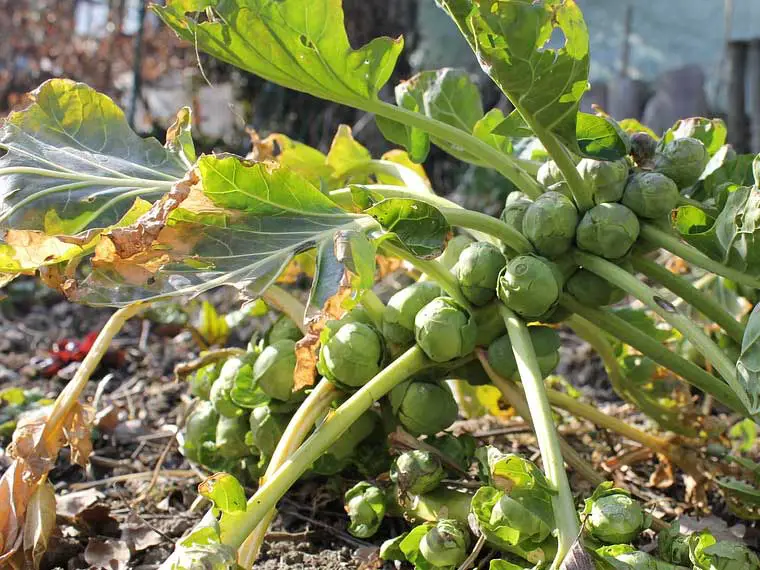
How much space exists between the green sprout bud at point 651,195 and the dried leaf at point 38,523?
1007 mm

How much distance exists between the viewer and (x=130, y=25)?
6.51 meters

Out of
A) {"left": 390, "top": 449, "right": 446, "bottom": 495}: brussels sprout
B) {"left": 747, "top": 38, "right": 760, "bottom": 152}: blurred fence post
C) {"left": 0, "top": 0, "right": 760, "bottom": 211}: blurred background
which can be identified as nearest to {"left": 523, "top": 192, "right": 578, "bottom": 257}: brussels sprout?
{"left": 390, "top": 449, "right": 446, "bottom": 495}: brussels sprout

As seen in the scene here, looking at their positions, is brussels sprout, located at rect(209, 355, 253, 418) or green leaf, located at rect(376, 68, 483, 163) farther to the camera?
green leaf, located at rect(376, 68, 483, 163)

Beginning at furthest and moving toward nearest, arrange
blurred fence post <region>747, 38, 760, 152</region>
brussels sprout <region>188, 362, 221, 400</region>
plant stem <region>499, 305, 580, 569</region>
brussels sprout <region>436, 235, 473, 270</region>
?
blurred fence post <region>747, 38, 760, 152</region> < brussels sprout <region>188, 362, 221, 400</region> < brussels sprout <region>436, 235, 473, 270</region> < plant stem <region>499, 305, 580, 569</region>

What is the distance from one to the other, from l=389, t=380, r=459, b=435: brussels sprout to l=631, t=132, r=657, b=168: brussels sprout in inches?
19.0

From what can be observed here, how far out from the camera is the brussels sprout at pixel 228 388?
138 cm

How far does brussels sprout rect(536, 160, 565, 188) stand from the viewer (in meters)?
1.26

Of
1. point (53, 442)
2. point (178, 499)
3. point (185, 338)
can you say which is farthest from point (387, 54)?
point (185, 338)

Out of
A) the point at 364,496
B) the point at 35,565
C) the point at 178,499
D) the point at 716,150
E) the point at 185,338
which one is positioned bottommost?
the point at 185,338

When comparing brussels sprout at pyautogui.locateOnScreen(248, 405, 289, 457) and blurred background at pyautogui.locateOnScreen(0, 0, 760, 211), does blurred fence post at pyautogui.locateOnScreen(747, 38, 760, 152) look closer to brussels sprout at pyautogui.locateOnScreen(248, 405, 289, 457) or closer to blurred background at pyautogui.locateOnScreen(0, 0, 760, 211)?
blurred background at pyautogui.locateOnScreen(0, 0, 760, 211)

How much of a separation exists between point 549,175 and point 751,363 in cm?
44

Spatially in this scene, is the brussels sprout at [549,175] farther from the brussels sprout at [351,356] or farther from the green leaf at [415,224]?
the brussels sprout at [351,356]

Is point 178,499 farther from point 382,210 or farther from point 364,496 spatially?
point 382,210

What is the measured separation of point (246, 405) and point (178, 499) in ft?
1.16
